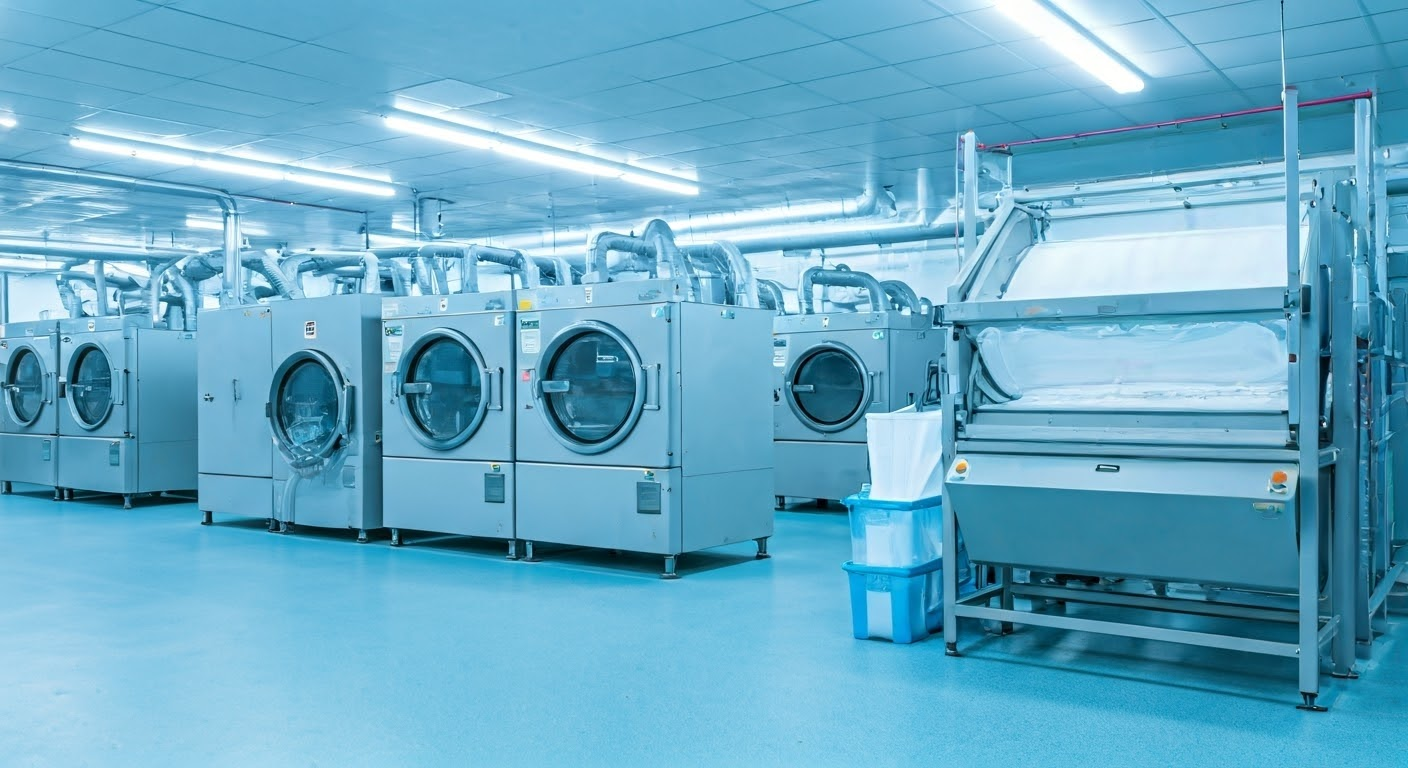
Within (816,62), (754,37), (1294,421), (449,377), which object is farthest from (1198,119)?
(449,377)

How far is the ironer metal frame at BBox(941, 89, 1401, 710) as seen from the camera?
129 inches

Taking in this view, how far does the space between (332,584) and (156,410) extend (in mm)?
4528

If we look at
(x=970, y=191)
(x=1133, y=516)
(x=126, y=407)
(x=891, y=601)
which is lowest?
(x=891, y=601)

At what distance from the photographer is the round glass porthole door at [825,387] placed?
8492mm

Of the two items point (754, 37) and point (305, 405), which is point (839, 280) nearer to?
point (754, 37)

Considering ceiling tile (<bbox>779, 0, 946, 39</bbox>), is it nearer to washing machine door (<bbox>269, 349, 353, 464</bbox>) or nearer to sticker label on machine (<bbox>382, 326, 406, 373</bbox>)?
sticker label on machine (<bbox>382, 326, 406, 373</bbox>)

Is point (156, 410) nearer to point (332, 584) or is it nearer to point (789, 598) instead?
point (332, 584)

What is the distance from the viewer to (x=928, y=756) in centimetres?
286

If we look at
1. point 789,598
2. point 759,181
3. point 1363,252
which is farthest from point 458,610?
point 759,181

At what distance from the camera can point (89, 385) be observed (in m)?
9.45

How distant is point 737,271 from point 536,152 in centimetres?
250

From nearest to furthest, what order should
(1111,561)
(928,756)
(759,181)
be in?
(928,756) < (1111,561) < (759,181)

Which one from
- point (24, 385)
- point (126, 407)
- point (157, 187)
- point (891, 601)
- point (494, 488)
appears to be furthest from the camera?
point (24, 385)

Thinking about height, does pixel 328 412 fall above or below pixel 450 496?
above
